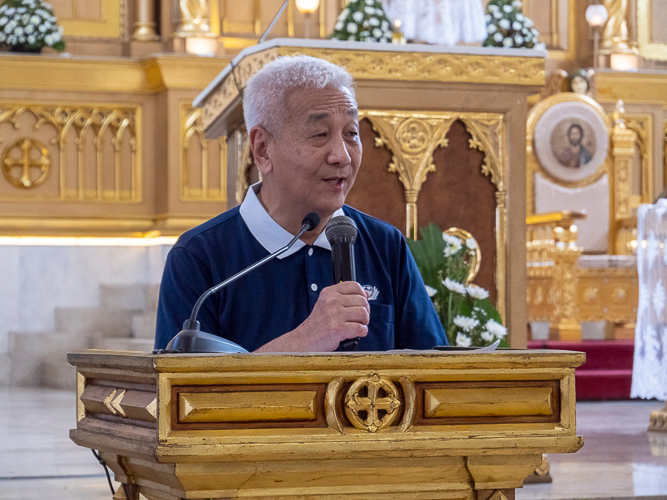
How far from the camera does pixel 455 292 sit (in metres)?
4.01

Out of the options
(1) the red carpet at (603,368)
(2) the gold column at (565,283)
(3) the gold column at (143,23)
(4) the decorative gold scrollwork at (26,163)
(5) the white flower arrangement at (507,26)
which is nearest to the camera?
(5) the white flower arrangement at (507,26)

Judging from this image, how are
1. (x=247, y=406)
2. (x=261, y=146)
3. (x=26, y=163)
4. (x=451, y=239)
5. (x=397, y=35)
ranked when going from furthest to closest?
(x=26, y=163) < (x=397, y=35) < (x=451, y=239) < (x=261, y=146) < (x=247, y=406)

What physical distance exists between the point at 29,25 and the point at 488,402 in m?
8.46

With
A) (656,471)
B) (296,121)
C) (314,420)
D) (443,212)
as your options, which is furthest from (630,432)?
(314,420)

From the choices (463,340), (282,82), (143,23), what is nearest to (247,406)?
(282,82)

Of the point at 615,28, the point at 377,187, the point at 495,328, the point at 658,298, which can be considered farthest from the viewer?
the point at 615,28

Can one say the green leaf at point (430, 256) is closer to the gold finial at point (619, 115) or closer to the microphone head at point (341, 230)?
the microphone head at point (341, 230)

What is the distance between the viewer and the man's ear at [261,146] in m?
1.99

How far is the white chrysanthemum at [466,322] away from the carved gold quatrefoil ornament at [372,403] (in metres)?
2.61

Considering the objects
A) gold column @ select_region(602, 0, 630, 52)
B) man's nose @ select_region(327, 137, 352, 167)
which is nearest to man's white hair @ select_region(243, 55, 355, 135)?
man's nose @ select_region(327, 137, 352, 167)

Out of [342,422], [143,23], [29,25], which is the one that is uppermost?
[143,23]

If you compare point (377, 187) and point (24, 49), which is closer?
point (377, 187)

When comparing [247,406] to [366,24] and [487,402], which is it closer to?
[487,402]

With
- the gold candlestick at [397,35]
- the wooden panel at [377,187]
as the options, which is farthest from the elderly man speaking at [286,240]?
the gold candlestick at [397,35]
